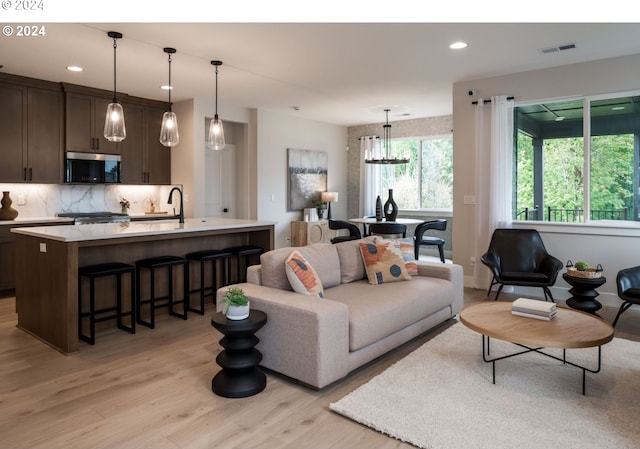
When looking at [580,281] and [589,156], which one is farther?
[589,156]

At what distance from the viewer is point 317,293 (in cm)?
322

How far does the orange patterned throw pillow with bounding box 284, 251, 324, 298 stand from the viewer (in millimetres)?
3172

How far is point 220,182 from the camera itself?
26.5 ft

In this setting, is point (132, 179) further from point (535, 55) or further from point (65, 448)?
point (535, 55)

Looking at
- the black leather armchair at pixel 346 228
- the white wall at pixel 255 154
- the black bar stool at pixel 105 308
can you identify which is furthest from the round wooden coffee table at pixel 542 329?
the white wall at pixel 255 154

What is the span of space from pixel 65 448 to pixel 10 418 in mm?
547

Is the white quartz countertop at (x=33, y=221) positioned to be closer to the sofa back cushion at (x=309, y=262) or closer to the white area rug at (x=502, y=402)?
the sofa back cushion at (x=309, y=262)

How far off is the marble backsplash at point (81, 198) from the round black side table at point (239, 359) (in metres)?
4.61

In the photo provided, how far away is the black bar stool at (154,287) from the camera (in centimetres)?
412

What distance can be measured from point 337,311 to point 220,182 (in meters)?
5.79

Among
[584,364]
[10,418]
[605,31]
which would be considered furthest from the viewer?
[605,31]

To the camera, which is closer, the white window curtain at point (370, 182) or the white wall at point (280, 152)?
the white wall at point (280, 152)

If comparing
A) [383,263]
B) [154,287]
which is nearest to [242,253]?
[154,287]
